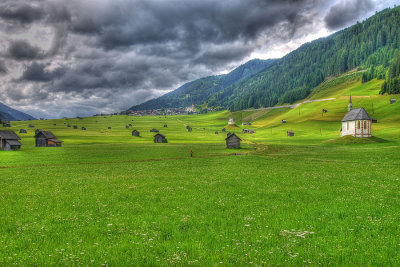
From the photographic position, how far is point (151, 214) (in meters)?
14.0

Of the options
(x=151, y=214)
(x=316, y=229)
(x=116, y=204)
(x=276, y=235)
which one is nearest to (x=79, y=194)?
(x=116, y=204)

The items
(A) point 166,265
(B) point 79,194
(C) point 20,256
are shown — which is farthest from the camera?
(B) point 79,194

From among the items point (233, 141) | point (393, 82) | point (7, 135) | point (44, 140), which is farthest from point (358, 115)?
point (7, 135)

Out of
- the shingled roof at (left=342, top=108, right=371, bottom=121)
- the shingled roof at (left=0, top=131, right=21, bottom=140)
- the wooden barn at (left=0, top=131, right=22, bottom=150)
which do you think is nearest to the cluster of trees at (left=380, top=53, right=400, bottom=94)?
the shingled roof at (left=342, top=108, right=371, bottom=121)

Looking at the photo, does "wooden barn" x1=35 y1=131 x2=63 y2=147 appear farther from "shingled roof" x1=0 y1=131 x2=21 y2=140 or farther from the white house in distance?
the white house in distance

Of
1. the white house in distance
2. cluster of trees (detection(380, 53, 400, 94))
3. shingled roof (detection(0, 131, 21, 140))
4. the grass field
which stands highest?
cluster of trees (detection(380, 53, 400, 94))

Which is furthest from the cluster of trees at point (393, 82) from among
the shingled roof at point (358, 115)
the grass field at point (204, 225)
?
the grass field at point (204, 225)

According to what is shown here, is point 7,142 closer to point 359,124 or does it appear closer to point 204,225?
point 204,225

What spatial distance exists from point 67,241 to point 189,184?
14.8 m

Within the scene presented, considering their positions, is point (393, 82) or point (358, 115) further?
point (393, 82)

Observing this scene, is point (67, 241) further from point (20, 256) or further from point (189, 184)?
point (189, 184)

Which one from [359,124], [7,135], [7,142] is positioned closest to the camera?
[7,142]

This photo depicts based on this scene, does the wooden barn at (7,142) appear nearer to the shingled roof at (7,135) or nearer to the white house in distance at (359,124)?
the shingled roof at (7,135)

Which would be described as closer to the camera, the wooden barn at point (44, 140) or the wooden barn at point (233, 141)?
the wooden barn at point (233, 141)
